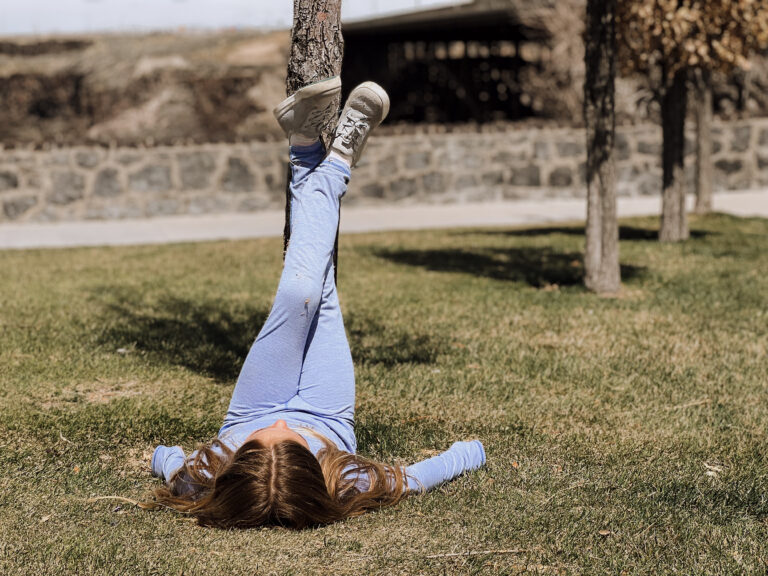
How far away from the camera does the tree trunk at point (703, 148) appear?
11.9 m

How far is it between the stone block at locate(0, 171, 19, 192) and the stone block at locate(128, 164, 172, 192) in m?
1.44

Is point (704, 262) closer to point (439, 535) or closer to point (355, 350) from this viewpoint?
point (355, 350)

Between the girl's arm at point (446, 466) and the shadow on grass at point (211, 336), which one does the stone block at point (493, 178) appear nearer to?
the shadow on grass at point (211, 336)

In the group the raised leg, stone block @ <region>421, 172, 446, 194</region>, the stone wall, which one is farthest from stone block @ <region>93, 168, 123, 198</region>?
the raised leg

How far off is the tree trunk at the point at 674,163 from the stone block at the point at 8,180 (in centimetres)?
812

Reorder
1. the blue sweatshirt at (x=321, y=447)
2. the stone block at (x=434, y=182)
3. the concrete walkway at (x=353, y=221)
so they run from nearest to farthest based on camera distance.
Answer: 1. the blue sweatshirt at (x=321, y=447)
2. the concrete walkway at (x=353, y=221)
3. the stone block at (x=434, y=182)

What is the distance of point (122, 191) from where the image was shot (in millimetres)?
12852

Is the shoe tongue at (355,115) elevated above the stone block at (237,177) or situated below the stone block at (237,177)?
above

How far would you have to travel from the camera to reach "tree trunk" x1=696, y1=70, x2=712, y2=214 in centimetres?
1190

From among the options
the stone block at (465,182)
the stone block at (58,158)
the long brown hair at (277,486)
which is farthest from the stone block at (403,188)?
the long brown hair at (277,486)

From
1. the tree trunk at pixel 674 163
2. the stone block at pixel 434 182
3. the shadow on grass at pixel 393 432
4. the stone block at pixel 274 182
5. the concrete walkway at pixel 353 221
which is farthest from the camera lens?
the stone block at pixel 434 182

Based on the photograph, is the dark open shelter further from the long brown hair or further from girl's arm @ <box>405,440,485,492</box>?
the long brown hair

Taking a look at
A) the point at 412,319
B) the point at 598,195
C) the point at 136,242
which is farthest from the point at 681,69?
the point at 136,242

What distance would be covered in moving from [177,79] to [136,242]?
6989 mm
